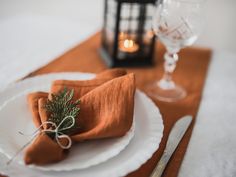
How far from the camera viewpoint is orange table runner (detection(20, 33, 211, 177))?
0.45 meters

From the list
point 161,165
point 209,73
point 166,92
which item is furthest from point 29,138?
point 209,73

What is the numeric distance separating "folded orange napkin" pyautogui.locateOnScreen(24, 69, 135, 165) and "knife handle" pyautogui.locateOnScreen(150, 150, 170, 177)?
0.20 feet

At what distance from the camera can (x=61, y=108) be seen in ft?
1.29

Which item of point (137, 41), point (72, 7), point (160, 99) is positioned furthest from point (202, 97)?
point (72, 7)

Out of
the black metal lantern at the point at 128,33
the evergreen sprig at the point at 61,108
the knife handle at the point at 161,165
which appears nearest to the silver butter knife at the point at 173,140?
the knife handle at the point at 161,165

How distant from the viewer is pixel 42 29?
0.84 m

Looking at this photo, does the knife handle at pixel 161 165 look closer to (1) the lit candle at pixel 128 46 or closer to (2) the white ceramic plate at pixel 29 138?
(2) the white ceramic plate at pixel 29 138

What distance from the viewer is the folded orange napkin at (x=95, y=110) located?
0.36 metres

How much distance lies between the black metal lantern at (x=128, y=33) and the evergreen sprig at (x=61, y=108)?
0.26 metres

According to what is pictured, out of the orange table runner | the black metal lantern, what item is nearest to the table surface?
the orange table runner

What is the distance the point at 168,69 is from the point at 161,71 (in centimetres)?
8

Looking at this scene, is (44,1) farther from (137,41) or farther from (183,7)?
(183,7)

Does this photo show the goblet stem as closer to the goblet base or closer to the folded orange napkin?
the goblet base

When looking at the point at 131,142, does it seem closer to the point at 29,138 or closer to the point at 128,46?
the point at 29,138
